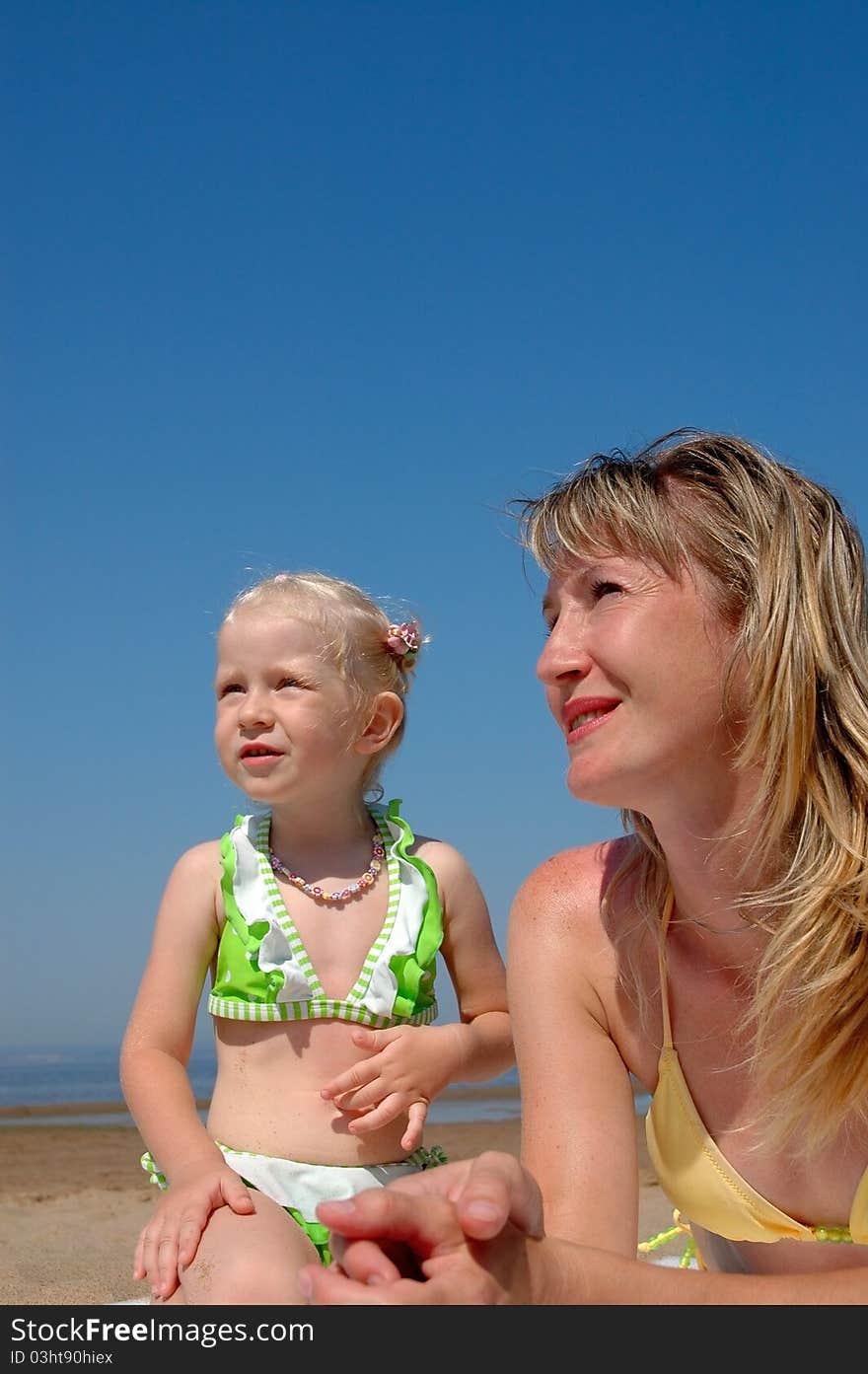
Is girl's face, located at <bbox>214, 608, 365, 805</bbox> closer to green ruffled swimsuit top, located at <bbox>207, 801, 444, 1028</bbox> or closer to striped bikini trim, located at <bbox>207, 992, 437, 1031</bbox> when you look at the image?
green ruffled swimsuit top, located at <bbox>207, 801, 444, 1028</bbox>

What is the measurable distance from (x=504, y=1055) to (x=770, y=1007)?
3.49 feet

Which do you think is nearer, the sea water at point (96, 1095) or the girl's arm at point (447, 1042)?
the girl's arm at point (447, 1042)

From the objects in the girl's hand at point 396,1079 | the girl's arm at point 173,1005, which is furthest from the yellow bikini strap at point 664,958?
the girl's arm at point 173,1005

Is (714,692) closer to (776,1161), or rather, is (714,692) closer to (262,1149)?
(776,1161)

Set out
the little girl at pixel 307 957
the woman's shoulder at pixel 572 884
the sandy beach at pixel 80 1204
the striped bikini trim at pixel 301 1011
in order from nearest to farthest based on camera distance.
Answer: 1. the woman's shoulder at pixel 572 884
2. the little girl at pixel 307 957
3. the striped bikini trim at pixel 301 1011
4. the sandy beach at pixel 80 1204

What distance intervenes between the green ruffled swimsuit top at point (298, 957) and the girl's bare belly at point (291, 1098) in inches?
2.0

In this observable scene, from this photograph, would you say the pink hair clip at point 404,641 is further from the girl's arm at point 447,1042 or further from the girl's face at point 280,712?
the girl's arm at point 447,1042

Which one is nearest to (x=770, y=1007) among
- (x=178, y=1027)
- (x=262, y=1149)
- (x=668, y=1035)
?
(x=668, y=1035)

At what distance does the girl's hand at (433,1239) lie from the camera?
1.43m

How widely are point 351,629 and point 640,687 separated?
135 cm

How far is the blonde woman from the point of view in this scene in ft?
7.93

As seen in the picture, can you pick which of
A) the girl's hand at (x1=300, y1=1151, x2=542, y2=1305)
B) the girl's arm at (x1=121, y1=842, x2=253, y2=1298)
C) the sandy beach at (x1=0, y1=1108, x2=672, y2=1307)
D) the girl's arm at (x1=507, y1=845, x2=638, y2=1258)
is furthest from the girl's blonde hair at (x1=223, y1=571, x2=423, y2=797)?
the girl's hand at (x1=300, y1=1151, x2=542, y2=1305)

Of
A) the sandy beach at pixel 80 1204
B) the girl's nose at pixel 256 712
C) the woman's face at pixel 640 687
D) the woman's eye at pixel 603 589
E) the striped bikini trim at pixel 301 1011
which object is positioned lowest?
the sandy beach at pixel 80 1204

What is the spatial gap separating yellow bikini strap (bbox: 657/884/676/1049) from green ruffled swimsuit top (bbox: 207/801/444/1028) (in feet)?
2.70
